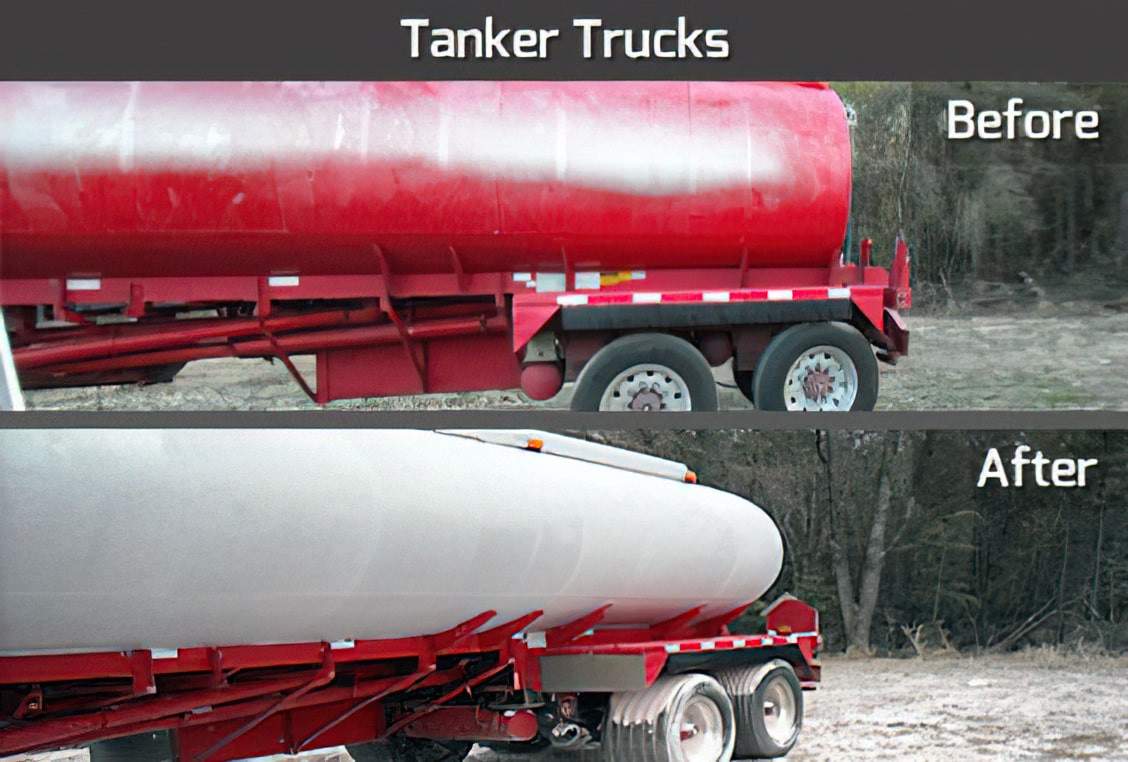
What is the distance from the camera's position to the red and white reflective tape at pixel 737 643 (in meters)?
7.32

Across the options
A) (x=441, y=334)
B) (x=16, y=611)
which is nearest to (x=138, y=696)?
(x=16, y=611)

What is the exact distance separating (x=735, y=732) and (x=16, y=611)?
4869 millimetres

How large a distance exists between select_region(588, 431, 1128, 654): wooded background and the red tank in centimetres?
846

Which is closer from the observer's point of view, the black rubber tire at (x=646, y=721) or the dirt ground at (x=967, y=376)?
the black rubber tire at (x=646, y=721)

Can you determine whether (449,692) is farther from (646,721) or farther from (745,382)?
(745,382)

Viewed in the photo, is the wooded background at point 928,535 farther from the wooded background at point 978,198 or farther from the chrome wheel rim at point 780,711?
the chrome wheel rim at point 780,711

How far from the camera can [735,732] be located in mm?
7891

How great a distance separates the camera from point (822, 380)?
645 centimetres

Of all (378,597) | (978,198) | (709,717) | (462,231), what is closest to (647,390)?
(462,231)

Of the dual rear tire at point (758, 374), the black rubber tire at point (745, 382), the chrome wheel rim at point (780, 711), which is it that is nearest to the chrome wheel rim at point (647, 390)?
the dual rear tire at point (758, 374)

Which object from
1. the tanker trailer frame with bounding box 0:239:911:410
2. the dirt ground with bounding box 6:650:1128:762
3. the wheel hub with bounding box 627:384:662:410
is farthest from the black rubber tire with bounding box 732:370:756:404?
the dirt ground with bounding box 6:650:1128:762

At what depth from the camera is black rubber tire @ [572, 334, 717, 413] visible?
6.20 metres

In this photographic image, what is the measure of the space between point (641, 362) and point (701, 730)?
2.38m

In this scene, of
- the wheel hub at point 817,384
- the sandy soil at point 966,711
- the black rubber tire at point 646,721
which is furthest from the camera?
the sandy soil at point 966,711
